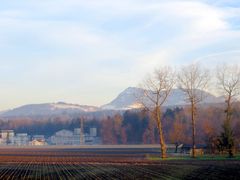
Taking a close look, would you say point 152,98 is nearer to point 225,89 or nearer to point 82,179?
point 225,89

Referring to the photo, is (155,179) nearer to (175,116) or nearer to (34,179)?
(34,179)

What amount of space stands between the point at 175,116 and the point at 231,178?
15908 cm

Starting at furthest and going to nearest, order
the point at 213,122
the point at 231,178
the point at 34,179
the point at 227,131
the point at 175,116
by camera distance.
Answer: the point at 175,116, the point at 213,122, the point at 227,131, the point at 34,179, the point at 231,178

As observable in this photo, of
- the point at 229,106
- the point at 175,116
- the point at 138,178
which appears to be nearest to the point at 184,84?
the point at 229,106

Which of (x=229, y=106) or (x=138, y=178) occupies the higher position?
(x=229, y=106)

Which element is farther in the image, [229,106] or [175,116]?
[175,116]

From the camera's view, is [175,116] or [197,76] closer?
[197,76]

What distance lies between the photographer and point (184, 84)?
8319 cm

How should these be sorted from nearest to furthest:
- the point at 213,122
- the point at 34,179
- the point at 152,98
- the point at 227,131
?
the point at 34,179
the point at 227,131
the point at 152,98
the point at 213,122

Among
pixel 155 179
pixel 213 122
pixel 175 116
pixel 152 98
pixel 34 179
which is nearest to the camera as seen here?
pixel 155 179

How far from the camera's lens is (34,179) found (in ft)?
139

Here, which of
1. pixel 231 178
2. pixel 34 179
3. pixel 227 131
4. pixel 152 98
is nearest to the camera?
pixel 231 178

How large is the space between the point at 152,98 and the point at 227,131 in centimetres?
1213

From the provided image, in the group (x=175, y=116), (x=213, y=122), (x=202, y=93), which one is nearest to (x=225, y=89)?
(x=202, y=93)
